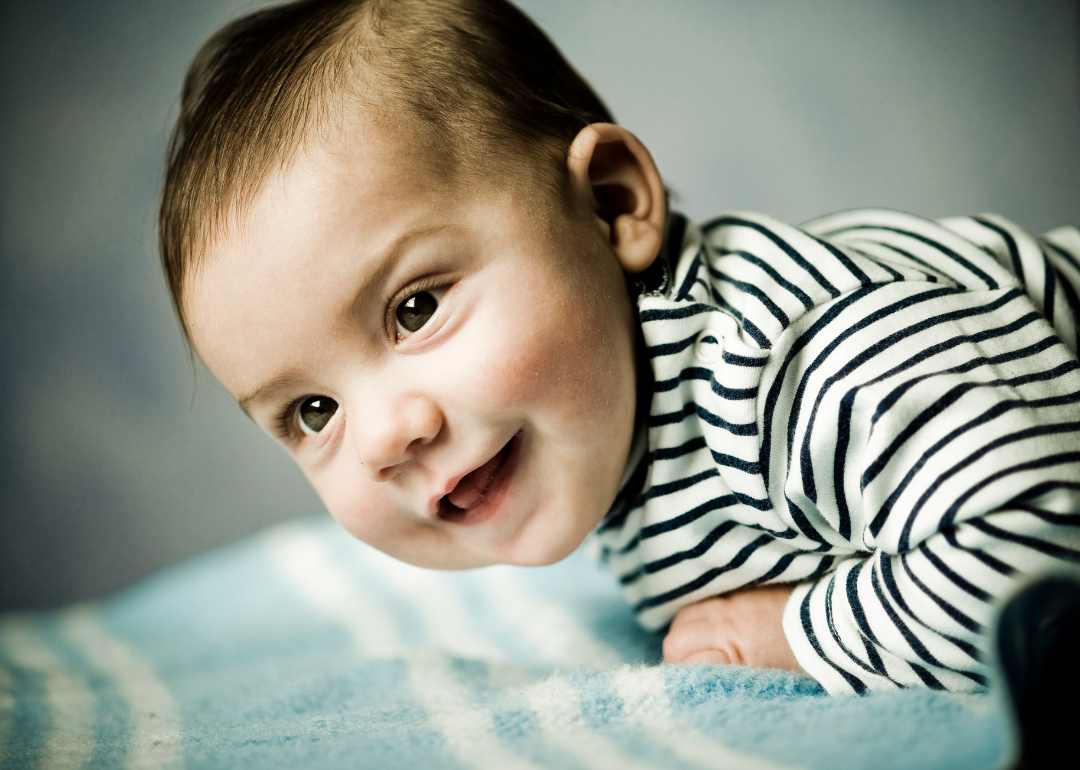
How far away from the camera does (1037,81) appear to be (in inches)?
51.9

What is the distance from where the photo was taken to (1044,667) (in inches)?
16.8

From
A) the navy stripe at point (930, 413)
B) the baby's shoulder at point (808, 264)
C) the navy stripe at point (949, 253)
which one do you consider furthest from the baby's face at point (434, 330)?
the navy stripe at point (949, 253)

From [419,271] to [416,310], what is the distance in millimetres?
32

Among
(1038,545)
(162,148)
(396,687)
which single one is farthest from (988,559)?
(162,148)

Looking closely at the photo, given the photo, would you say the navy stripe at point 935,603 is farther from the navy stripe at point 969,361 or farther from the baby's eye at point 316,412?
the baby's eye at point 316,412

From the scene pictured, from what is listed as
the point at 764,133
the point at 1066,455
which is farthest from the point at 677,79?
the point at 1066,455

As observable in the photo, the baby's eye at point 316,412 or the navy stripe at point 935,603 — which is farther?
the baby's eye at point 316,412

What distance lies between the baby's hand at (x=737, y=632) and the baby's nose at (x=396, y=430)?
313mm

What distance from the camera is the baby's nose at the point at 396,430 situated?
63cm

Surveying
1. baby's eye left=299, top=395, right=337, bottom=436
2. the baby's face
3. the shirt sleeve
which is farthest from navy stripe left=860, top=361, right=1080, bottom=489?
baby's eye left=299, top=395, right=337, bottom=436

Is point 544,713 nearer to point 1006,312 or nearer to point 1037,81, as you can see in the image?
point 1006,312

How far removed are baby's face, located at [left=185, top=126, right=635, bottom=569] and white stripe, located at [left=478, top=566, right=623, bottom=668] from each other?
20 cm

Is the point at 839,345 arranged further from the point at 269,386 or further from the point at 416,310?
the point at 269,386

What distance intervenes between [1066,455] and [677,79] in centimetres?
107
